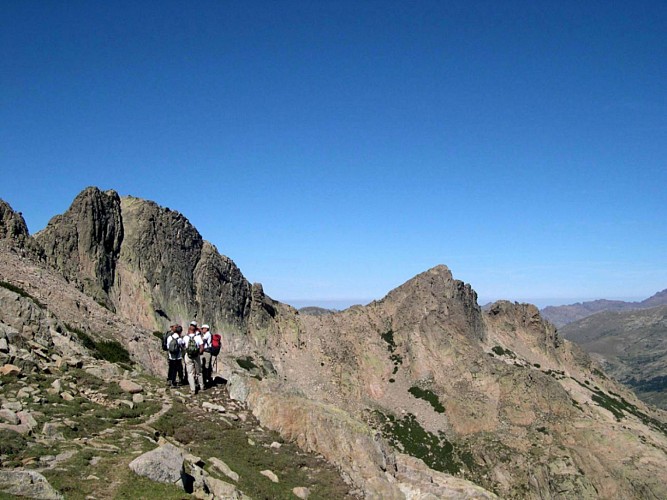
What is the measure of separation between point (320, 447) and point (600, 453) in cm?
9206

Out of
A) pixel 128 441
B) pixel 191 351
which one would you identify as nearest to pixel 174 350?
pixel 191 351

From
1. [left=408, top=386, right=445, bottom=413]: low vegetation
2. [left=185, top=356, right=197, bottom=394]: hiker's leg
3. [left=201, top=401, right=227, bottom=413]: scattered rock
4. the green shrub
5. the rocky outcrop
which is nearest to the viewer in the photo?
the green shrub

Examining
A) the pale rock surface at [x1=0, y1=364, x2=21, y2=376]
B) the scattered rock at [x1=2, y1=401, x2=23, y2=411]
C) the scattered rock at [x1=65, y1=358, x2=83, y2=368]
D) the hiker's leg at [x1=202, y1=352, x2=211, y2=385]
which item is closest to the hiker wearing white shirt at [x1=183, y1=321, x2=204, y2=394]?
the hiker's leg at [x1=202, y1=352, x2=211, y2=385]

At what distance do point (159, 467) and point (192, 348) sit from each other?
1254 centimetres

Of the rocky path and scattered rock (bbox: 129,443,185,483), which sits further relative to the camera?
scattered rock (bbox: 129,443,185,483)

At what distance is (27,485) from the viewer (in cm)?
1244

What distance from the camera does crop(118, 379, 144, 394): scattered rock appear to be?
25312 millimetres

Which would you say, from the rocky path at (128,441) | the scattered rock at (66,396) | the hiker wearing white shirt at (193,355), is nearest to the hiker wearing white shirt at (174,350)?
the hiker wearing white shirt at (193,355)

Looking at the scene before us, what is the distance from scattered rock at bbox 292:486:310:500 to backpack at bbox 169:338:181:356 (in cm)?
1130

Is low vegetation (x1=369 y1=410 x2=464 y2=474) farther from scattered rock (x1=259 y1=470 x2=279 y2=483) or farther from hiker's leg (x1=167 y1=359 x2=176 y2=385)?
scattered rock (x1=259 y1=470 x2=279 y2=483)

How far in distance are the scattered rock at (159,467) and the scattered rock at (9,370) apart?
10.9 metres

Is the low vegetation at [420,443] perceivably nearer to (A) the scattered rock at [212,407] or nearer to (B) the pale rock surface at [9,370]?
(A) the scattered rock at [212,407]

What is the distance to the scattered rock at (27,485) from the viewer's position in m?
12.2

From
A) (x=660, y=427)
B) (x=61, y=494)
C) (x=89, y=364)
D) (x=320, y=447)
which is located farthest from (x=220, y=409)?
(x=660, y=427)
